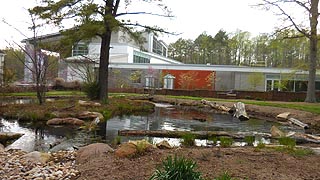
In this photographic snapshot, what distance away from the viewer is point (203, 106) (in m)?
22.7

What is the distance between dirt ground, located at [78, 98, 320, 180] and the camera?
479 centimetres

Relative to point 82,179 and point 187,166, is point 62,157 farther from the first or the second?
point 187,166

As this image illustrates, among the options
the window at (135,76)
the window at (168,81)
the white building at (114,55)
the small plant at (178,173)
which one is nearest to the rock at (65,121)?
the small plant at (178,173)

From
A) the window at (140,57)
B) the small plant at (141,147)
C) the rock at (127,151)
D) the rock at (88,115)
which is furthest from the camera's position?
the window at (140,57)

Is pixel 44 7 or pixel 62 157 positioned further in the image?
pixel 44 7

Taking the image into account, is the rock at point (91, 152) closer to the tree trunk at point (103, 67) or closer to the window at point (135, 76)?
the tree trunk at point (103, 67)

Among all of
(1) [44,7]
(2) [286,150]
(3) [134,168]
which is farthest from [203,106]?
(3) [134,168]

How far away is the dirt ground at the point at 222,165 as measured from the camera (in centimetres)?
479

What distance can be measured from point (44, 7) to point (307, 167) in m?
13.9

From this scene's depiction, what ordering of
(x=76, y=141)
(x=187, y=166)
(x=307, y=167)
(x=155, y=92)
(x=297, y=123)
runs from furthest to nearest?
(x=155, y=92) → (x=297, y=123) → (x=76, y=141) → (x=307, y=167) → (x=187, y=166)

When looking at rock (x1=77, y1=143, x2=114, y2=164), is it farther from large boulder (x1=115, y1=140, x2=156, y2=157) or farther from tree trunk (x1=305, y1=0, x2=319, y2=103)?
tree trunk (x1=305, y1=0, x2=319, y2=103)

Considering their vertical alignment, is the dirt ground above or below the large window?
below

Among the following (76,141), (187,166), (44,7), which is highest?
(44,7)

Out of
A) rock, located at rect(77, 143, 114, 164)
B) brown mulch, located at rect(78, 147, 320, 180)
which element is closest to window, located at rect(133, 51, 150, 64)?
rock, located at rect(77, 143, 114, 164)
